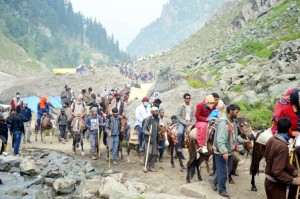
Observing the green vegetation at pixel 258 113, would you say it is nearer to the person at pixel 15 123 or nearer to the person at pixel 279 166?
the person at pixel 279 166

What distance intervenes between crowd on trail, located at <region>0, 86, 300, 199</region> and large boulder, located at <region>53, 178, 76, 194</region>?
2.40 m

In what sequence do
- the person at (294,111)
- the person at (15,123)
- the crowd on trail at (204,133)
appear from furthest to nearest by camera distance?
the person at (15,123) < the person at (294,111) < the crowd on trail at (204,133)

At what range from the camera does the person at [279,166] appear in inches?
205

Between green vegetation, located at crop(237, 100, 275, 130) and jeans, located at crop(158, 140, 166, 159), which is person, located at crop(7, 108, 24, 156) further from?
green vegetation, located at crop(237, 100, 275, 130)

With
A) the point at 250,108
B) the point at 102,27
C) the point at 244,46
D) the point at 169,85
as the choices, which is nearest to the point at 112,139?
the point at 250,108

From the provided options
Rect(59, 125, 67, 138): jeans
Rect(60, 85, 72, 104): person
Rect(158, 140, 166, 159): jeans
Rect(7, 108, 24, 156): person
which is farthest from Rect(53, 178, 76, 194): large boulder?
Rect(60, 85, 72, 104): person

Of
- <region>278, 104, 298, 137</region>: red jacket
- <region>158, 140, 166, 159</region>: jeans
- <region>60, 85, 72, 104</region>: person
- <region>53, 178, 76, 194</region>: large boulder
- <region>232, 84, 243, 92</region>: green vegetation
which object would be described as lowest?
<region>53, 178, 76, 194</region>: large boulder

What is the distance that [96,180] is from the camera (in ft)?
33.7

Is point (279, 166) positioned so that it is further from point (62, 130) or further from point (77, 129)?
point (62, 130)

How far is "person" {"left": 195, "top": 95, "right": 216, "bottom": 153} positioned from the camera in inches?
342

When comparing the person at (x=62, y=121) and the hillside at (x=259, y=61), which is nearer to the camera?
the person at (x=62, y=121)

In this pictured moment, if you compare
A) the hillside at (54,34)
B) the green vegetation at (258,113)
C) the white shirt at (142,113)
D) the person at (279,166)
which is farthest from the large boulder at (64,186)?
the hillside at (54,34)

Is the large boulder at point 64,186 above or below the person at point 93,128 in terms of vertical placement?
below

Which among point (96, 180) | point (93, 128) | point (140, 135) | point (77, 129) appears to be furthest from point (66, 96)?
point (96, 180)
